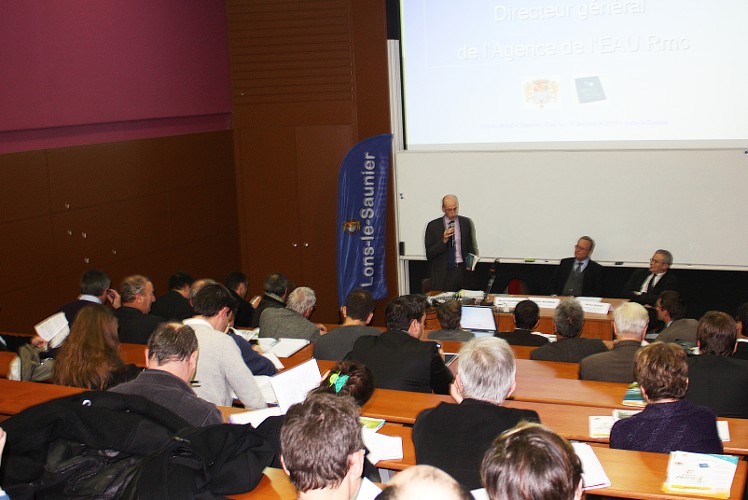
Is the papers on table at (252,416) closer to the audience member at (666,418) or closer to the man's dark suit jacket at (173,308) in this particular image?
the audience member at (666,418)

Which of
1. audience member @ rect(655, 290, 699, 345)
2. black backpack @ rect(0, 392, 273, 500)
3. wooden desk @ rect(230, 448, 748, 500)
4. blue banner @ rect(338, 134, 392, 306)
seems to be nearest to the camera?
black backpack @ rect(0, 392, 273, 500)

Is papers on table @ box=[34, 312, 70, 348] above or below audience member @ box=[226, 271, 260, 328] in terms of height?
above

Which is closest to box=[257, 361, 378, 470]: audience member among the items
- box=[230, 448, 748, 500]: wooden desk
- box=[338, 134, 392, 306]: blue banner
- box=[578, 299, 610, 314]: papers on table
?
box=[230, 448, 748, 500]: wooden desk

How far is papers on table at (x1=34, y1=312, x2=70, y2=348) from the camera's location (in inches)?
193

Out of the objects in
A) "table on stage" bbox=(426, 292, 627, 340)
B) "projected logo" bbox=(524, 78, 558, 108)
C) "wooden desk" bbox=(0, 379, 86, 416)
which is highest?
"projected logo" bbox=(524, 78, 558, 108)

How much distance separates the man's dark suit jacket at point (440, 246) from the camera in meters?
7.77

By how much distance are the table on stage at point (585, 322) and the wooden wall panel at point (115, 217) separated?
9.53 feet

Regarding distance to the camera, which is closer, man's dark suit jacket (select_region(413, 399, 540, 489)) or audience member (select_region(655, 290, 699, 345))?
man's dark suit jacket (select_region(413, 399, 540, 489))

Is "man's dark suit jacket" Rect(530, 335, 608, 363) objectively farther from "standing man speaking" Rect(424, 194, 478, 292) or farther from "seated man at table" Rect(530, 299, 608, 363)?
"standing man speaking" Rect(424, 194, 478, 292)

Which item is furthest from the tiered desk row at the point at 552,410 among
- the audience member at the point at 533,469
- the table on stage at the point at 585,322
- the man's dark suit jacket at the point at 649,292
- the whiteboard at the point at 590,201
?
the whiteboard at the point at 590,201

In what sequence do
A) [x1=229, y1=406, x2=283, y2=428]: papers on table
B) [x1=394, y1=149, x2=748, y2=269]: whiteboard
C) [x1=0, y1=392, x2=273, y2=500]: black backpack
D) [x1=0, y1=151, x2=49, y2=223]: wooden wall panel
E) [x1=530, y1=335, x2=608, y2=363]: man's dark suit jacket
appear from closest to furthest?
[x1=0, y1=392, x2=273, y2=500]: black backpack → [x1=229, y1=406, x2=283, y2=428]: papers on table → [x1=530, y1=335, x2=608, y2=363]: man's dark suit jacket → [x1=0, y1=151, x2=49, y2=223]: wooden wall panel → [x1=394, y1=149, x2=748, y2=269]: whiteboard

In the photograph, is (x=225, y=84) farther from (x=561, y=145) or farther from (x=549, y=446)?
(x=549, y=446)

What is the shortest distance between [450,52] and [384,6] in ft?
3.00

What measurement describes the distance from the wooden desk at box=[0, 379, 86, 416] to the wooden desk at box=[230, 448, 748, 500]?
133 centimetres
